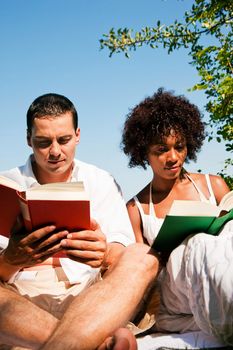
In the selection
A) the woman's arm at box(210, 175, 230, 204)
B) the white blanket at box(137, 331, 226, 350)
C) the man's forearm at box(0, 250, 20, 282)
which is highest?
the woman's arm at box(210, 175, 230, 204)

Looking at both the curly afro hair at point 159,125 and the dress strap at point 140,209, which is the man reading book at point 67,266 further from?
the curly afro hair at point 159,125

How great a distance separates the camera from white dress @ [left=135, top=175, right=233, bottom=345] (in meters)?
2.46

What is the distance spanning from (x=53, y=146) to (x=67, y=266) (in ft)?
2.76

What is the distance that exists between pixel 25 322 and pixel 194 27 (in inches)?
175

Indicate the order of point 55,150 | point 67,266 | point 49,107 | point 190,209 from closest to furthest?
point 190,209 → point 67,266 → point 55,150 → point 49,107

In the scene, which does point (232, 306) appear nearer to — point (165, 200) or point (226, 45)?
point (165, 200)

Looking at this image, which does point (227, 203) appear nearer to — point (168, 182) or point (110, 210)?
point (110, 210)

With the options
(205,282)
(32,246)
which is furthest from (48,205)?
(205,282)

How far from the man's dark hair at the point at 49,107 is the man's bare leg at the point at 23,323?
58.2 inches

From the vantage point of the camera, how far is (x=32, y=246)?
2.72m

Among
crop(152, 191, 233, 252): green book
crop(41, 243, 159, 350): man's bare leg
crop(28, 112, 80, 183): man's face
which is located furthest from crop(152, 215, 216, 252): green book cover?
crop(28, 112, 80, 183): man's face

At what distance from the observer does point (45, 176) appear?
144 inches

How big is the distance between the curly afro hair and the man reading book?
33.0 inches

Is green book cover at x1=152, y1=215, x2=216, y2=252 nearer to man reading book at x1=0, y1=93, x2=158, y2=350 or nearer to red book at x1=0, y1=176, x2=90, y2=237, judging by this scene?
man reading book at x1=0, y1=93, x2=158, y2=350
